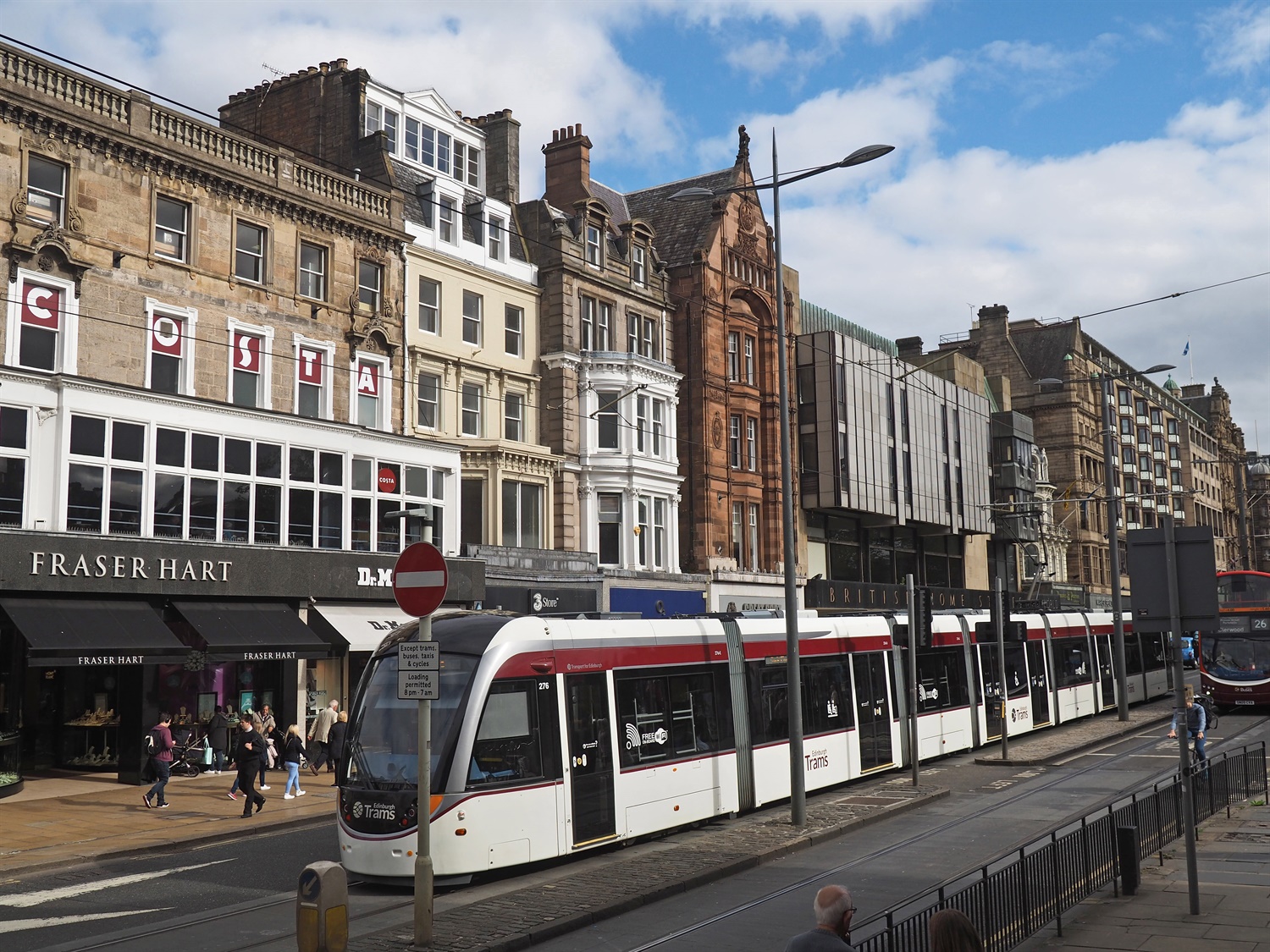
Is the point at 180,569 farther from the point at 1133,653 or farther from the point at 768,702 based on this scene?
the point at 1133,653

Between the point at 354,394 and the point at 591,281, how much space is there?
11.7 meters

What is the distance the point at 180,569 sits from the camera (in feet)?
85.9

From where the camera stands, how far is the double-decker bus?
37031 mm

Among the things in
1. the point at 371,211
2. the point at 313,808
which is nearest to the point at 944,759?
the point at 313,808

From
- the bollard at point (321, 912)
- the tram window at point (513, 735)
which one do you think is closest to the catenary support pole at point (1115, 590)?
the tram window at point (513, 735)

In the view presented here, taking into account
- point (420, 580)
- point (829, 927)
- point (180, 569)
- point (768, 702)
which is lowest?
point (829, 927)

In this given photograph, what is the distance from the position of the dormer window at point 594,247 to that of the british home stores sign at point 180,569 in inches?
545

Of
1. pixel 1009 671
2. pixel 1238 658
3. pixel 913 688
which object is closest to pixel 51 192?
pixel 913 688

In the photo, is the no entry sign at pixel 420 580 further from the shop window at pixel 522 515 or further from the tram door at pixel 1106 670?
the tram door at pixel 1106 670

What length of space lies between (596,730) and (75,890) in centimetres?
655

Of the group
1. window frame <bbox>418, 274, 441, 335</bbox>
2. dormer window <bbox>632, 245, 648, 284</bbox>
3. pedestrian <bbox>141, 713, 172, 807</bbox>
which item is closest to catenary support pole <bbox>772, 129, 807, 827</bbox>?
pedestrian <bbox>141, 713, 172, 807</bbox>

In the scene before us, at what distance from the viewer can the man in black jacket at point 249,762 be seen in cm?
2062

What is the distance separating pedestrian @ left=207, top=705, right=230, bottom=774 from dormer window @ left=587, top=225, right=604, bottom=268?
21017mm

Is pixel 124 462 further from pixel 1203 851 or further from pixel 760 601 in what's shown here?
pixel 760 601
